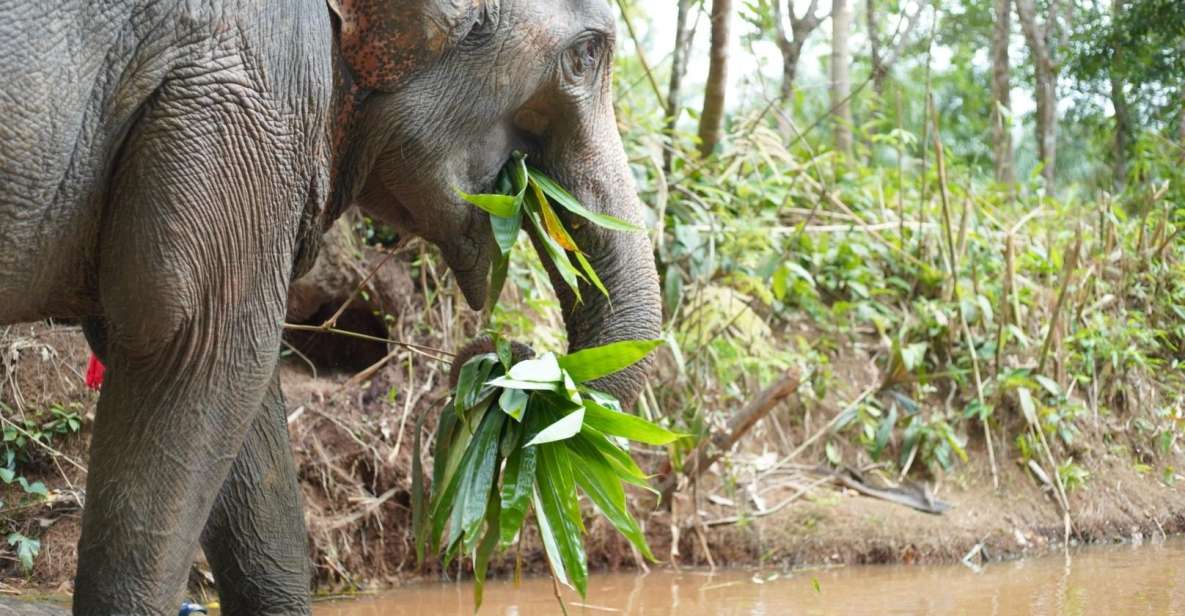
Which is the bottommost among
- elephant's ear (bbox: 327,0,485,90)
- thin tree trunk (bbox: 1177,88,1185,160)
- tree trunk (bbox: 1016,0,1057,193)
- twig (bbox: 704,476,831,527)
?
twig (bbox: 704,476,831,527)

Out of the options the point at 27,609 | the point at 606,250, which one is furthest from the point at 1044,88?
the point at 27,609

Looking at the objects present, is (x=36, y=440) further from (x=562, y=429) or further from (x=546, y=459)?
(x=562, y=429)

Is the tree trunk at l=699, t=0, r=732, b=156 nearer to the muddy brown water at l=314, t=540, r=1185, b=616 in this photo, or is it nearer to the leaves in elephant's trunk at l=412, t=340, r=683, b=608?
the muddy brown water at l=314, t=540, r=1185, b=616

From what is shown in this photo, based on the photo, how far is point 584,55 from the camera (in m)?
3.86

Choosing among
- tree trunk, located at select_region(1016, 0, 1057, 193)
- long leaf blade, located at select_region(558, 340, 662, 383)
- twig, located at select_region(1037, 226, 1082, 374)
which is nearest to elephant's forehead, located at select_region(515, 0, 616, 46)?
long leaf blade, located at select_region(558, 340, 662, 383)

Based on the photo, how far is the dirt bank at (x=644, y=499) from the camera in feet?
17.9

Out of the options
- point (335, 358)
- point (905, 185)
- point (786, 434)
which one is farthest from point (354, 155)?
point (905, 185)

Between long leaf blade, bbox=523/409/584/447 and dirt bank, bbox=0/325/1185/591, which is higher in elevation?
long leaf blade, bbox=523/409/584/447

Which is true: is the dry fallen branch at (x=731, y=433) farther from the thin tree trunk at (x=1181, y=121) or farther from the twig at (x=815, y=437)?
the thin tree trunk at (x=1181, y=121)

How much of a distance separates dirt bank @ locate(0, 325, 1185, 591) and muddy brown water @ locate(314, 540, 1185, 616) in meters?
0.19

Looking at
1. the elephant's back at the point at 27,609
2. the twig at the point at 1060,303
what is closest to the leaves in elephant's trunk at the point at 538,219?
the elephant's back at the point at 27,609

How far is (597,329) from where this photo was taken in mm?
3941

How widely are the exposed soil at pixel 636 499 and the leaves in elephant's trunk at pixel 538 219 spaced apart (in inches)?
49.8

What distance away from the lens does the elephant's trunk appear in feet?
12.8
